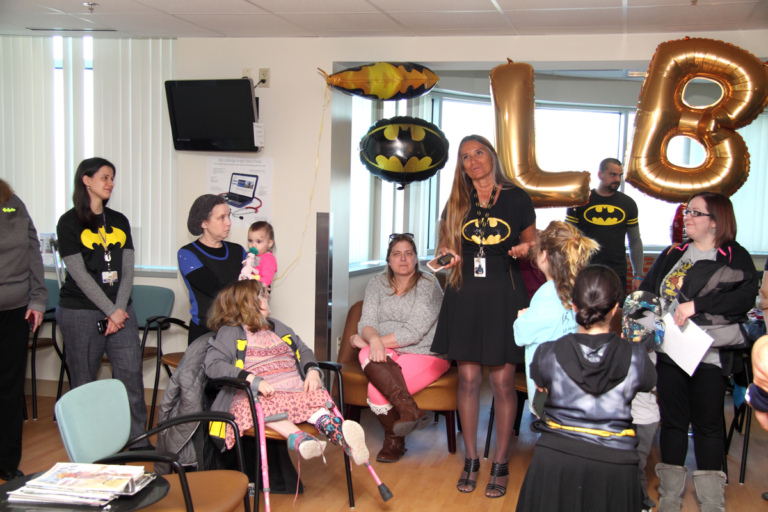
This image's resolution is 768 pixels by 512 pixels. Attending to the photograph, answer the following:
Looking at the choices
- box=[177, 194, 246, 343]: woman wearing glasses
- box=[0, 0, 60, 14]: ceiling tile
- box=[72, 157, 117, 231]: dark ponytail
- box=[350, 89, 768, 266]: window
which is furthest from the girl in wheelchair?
box=[350, 89, 768, 266]: window

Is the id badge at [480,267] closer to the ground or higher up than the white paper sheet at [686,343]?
higher up

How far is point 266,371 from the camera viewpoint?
3.02 meters

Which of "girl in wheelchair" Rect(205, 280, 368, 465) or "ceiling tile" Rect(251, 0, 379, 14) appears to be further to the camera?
"ceiling tile" Rect(251, 0, 379, 14)

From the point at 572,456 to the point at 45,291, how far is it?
278 cm

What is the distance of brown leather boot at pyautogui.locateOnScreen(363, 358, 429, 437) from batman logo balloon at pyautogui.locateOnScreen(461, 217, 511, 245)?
33.4 inches

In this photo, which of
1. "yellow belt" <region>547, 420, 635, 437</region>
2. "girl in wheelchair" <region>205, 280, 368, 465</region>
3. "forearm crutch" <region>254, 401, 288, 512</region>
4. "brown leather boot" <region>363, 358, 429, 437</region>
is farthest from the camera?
"brown leather boot" <region>363, 358, 429, 437</region>

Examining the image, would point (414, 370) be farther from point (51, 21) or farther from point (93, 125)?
point (51, 21)

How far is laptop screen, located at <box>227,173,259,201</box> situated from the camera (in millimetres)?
4203

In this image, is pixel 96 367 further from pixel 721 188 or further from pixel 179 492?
pixel 721 188

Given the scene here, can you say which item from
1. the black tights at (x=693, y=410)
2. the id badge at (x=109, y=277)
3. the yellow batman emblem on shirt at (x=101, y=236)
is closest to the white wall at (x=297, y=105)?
the yellow batman emblem on shirt at (x=101, y=236)

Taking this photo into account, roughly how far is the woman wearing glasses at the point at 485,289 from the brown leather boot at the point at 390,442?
48 centimetres

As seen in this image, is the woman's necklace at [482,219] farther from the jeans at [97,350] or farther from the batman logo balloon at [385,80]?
the jeans at [97,350]

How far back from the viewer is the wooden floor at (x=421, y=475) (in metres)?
3.04

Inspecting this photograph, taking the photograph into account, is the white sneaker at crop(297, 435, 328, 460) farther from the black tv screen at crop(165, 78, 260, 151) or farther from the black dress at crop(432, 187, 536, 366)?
the black tv screen at crop(165, 78, 260, 151)
